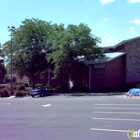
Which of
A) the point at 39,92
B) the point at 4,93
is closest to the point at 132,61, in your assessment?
the point at 39,92

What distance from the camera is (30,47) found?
40844 millimetres

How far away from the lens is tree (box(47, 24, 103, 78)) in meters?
36.1

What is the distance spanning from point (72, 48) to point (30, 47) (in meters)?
7.44

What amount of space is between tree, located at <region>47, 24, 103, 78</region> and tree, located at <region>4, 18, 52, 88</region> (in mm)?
3045

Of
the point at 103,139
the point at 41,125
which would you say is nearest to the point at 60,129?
the point at 41,125

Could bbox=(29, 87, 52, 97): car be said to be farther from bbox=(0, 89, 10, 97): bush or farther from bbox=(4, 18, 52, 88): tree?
bbox=(4, 18, 52, 88): tree

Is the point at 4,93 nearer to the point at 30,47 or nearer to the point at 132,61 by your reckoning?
the point at 30,47

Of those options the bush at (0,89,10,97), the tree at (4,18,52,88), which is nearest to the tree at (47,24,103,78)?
the tree at (4,18,52,88)

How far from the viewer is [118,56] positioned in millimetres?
37875

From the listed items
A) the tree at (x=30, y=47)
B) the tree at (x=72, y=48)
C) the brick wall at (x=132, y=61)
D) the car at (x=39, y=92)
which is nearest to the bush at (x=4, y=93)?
the car at (x=39, y=92)

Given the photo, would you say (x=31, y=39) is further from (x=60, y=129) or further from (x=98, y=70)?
(x=60, y=129)

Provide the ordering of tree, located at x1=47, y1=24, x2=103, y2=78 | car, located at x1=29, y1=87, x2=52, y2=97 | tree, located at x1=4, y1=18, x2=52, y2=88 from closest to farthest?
car, located at x1=29, y1=87, x2=52, y2=97 → tree, located at x1=47, y1=24, x2=103, y2=78 → tree, located at x1=4, y1=18, x2=52, y2=88

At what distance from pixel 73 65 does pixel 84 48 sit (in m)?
2.68

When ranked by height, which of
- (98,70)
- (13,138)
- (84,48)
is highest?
(84,48)
